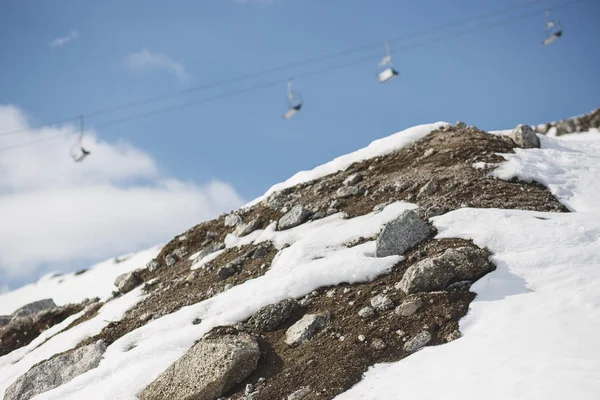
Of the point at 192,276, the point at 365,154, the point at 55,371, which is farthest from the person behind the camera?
the point at 365,154

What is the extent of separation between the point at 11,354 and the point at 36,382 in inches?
228

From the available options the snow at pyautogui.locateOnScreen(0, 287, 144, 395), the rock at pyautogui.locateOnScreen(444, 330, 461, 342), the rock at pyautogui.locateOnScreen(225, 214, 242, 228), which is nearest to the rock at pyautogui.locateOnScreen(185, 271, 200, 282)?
the snow at pyautogui.locateOnScreen(0, 287, 144, 395)

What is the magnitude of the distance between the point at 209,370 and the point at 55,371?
620 centimetres

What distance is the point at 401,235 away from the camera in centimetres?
1320

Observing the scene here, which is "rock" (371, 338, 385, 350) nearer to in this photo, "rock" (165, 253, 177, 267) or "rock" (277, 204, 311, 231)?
"rock" (277, 204, 311, 231)

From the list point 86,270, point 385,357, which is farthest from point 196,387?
point 86,270

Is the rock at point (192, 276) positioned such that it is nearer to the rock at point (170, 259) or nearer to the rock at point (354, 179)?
the rock at point (170, 259)

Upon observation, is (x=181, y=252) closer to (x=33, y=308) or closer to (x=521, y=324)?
(x=33, y=308)

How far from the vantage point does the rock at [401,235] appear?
12984 millimetres

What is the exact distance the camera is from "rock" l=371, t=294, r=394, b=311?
10953 mm

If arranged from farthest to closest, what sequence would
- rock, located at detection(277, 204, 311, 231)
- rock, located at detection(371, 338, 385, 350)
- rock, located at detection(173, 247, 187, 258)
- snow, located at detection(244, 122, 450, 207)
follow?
snow, located at detection(244, 122, 450, 207)
rock, located at detection(173, 247, 187, 258)
rock, located at detection(277, 204, 311, 231)
rock, located at detection(371, 338, 385, 350)

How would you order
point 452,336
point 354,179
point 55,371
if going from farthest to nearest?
1. point 354,179
2. point 55,371
3. point 452,336

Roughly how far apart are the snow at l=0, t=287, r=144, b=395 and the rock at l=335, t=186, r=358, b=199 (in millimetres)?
7725

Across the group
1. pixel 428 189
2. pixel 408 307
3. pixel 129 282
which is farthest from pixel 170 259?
pixel 408 307
